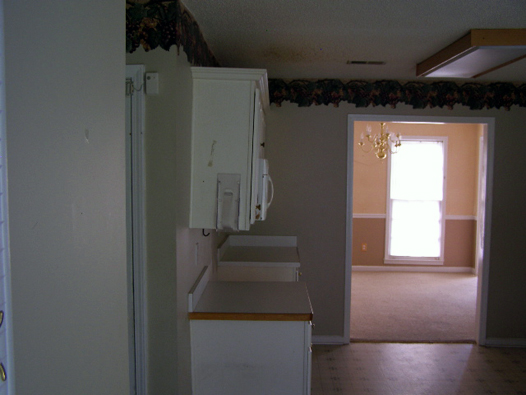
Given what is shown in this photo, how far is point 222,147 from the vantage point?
7.08 ft

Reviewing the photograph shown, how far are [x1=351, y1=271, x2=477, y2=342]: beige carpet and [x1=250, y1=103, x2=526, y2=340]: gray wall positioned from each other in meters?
0.51

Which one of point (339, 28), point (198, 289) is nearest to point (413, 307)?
point (198, 289)

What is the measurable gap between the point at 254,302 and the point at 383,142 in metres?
4.04

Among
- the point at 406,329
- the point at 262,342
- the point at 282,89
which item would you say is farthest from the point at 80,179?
the point at 406,329

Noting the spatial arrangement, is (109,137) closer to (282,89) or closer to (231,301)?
(231,301)

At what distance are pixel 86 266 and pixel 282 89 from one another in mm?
3195

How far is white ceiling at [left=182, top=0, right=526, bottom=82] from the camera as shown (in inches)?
78.2

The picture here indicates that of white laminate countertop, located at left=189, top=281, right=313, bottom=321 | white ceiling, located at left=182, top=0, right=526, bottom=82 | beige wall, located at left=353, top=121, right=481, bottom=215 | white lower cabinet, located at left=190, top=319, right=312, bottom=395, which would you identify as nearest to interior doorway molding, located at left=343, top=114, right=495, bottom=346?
white ceiling, located at left=182, top=0, right=526, bottom=82

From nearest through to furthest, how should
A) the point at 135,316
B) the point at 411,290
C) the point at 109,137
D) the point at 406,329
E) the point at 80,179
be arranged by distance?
the point at 80,179
the point at 109,137
the point at 135,316
the point at 406,329
the point at 411,290

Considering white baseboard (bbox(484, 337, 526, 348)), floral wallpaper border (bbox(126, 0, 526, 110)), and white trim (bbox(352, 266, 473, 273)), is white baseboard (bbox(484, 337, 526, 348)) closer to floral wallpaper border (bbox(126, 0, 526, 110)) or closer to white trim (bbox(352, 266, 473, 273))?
floral wallpaper border (bbox(126, 0, 526, 110))

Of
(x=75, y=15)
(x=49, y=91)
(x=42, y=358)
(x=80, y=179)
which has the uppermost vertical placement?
(x=75, y=15)

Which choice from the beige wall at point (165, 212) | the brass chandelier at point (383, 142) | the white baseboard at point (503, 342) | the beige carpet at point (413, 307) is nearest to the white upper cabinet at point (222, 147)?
the beige wall at point (165, 212)

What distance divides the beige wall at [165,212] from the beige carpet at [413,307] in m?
2.52

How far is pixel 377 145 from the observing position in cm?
582
